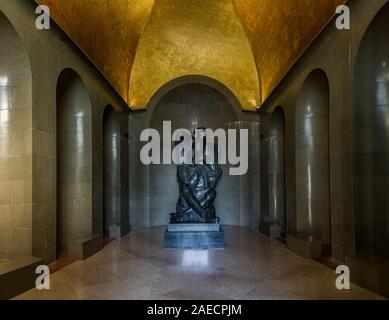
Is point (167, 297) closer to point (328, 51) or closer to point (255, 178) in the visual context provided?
point (328, 51)

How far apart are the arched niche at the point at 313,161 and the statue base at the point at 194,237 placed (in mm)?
1805

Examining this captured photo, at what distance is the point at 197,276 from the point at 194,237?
1974 millimetres

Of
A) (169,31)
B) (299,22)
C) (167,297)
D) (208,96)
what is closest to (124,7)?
(169,31)

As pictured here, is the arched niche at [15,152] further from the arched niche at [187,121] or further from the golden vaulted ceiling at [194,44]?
the arched niche at [187,121]

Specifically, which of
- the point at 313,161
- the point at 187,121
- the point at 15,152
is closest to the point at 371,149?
the point at 313,161

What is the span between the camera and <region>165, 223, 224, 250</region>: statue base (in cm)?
631

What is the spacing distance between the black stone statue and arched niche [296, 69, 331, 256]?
76.4 inches

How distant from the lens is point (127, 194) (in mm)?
9445

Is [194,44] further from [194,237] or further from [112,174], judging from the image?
[194,237]

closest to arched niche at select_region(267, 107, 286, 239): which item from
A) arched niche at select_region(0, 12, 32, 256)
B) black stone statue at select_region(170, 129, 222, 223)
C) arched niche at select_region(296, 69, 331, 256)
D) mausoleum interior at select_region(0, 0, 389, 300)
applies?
mausoleum interior at select_region(0, 0, 389, 300)

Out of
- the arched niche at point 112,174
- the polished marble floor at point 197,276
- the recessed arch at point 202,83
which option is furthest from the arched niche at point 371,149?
the arched niche at point 112,174

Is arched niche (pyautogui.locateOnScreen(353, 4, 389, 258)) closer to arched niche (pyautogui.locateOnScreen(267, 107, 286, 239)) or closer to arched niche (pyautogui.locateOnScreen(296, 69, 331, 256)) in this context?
arched niche (pyautogui.locateOnScreen(296, 69, 331, 256))

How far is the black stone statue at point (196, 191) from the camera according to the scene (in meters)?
6.95
